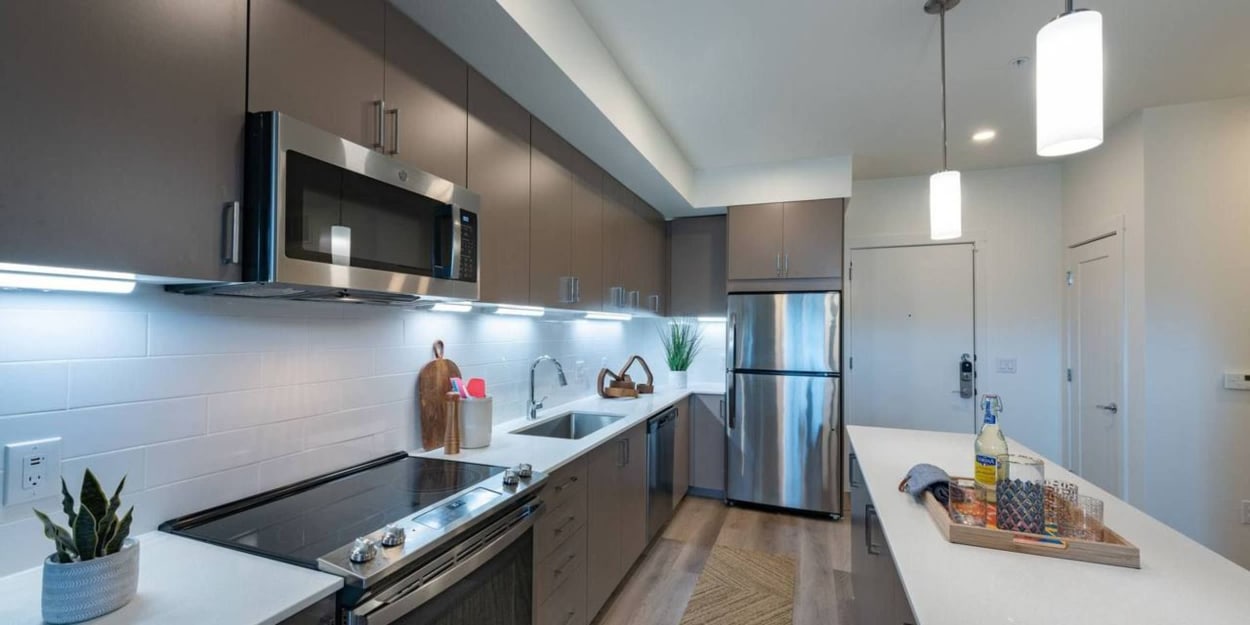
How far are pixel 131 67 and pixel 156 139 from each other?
12 centimetres

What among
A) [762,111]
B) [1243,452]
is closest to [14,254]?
[762,111]

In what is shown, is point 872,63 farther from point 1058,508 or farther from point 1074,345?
point 1074,345

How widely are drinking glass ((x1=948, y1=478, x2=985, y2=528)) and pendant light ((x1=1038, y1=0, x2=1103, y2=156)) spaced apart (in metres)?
0.90

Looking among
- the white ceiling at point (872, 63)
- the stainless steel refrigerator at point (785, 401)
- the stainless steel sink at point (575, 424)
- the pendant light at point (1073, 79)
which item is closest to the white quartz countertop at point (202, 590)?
the stainless steel sink at point (575, 424)

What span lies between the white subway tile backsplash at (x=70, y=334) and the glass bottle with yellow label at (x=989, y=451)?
6.92ft

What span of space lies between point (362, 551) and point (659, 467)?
2.27 metres

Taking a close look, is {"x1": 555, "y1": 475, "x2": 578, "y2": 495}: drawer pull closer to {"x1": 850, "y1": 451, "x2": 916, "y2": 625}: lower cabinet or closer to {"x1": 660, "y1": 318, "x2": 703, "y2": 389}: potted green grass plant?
{"x1": 850, "y1": 451, "x2": 916, "y2": 625}: lower cabinet

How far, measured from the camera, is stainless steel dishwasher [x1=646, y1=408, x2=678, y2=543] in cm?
293

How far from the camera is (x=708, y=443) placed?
394cm

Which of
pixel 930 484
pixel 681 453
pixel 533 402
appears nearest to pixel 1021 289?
pixel 681 453

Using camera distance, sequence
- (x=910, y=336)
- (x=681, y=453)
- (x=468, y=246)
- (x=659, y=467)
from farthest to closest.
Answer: (x=910, y=336), (x=681, y=453), (x=659, y=467), (x=468, y=246)

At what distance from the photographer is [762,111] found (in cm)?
287

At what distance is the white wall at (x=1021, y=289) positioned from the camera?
3.79 meters

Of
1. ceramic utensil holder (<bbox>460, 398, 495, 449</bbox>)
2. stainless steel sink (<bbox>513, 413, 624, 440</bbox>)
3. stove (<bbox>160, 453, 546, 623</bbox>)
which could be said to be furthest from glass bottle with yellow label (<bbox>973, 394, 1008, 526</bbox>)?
stainless steel sink (<bbox>513, 413, 624, 440</bbox>)
